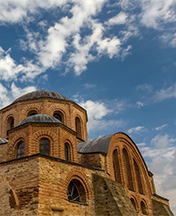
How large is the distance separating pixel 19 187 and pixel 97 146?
6711mm

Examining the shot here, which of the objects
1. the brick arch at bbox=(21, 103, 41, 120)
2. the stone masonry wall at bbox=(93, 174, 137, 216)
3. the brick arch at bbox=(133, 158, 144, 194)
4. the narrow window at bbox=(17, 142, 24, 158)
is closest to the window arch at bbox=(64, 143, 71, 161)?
the stone masonry wall at bbox=(93, 174, 137, 216)

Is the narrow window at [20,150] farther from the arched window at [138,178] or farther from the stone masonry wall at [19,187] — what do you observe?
the arched window at [138,178]

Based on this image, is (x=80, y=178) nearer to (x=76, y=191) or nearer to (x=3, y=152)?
(x=76, y=191)

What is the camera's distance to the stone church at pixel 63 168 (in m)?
10.2

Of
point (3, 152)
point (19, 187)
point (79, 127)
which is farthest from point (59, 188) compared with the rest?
point (79, 127)

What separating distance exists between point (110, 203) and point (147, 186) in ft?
28.2

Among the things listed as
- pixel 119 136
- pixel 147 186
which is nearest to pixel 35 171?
pixel 119 136

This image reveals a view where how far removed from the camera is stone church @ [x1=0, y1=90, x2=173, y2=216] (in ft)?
33.5

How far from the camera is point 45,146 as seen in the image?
1322cm

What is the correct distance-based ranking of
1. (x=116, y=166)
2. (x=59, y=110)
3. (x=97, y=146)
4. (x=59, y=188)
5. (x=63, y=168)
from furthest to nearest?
(x=59, y=110) → (x=116, y=166) → (x=97, y=146) → (x=63, y=168) → (x=59, y=188)

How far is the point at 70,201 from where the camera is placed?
432 inches

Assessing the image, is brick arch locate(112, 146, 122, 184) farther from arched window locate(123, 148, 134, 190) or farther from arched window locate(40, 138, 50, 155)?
arched window locate(40, 138, 50, 155)

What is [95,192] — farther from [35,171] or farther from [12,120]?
[12,120]

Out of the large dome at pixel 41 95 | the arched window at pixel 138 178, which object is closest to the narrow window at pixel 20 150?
the large dome at pixel 41 95
